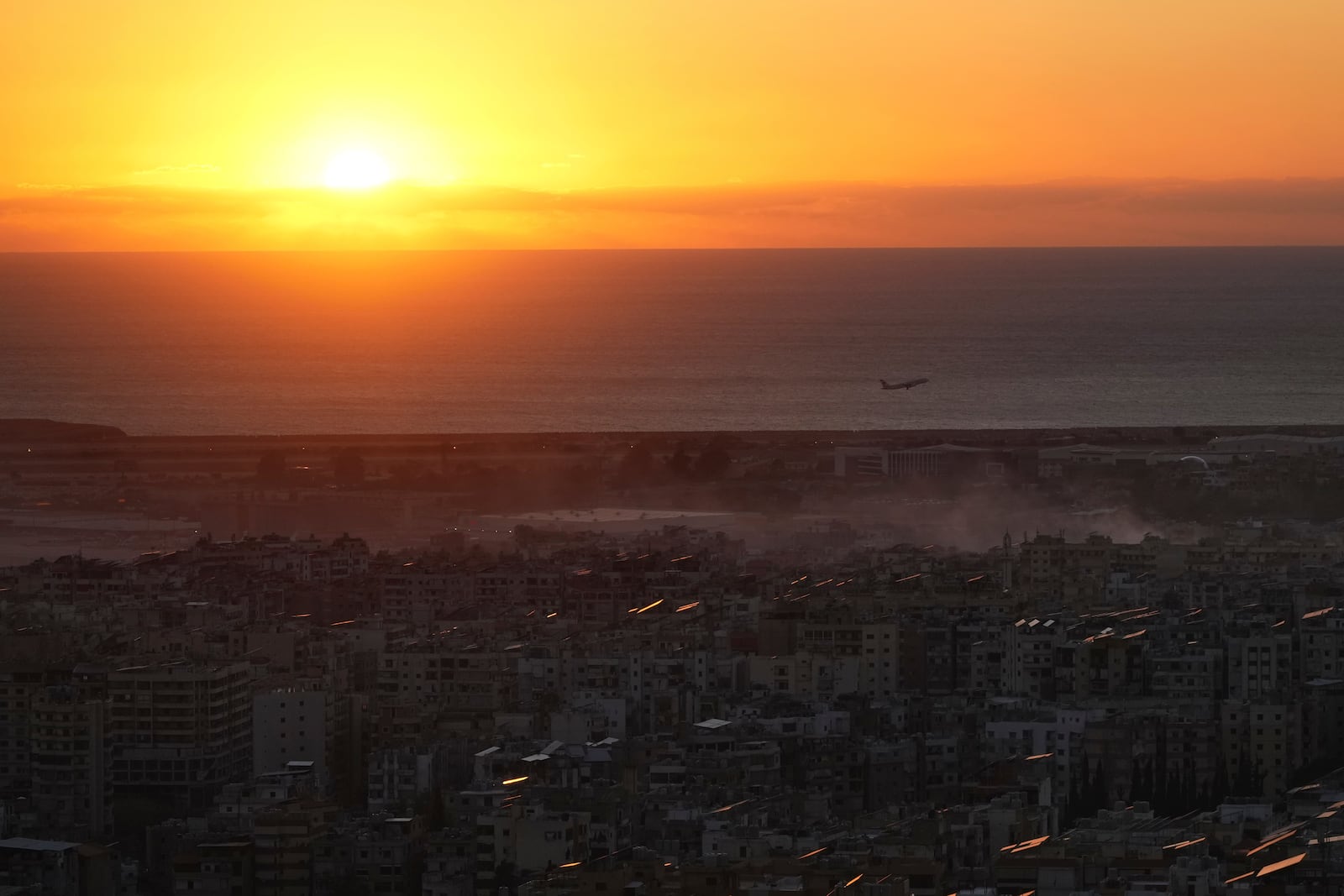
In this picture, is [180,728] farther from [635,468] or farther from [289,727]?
[635,468]

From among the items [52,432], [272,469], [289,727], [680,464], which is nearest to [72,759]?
[289,727]

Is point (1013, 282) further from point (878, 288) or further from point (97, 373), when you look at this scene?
point (97, 373)

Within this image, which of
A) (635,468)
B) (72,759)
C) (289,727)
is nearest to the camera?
(72,759)

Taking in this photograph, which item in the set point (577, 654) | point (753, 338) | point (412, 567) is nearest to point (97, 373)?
point (753, 338)

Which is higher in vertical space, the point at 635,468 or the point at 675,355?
the point at 675,355

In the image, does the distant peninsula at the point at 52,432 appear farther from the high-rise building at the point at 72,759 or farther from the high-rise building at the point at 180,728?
the high-rise building at the point at 72,759

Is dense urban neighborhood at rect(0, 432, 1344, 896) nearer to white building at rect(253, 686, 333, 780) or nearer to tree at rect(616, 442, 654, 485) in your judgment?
white building at rect(253, 686, 333, 780)

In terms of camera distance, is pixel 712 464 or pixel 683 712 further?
pixel 712 464

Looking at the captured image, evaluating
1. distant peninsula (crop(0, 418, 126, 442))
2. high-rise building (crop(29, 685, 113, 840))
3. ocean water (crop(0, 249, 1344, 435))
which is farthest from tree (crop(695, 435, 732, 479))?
high-rise building (crop(29, 685, 113, 840))

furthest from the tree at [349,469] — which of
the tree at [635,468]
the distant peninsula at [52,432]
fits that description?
the distant peninsula at [52,432]
